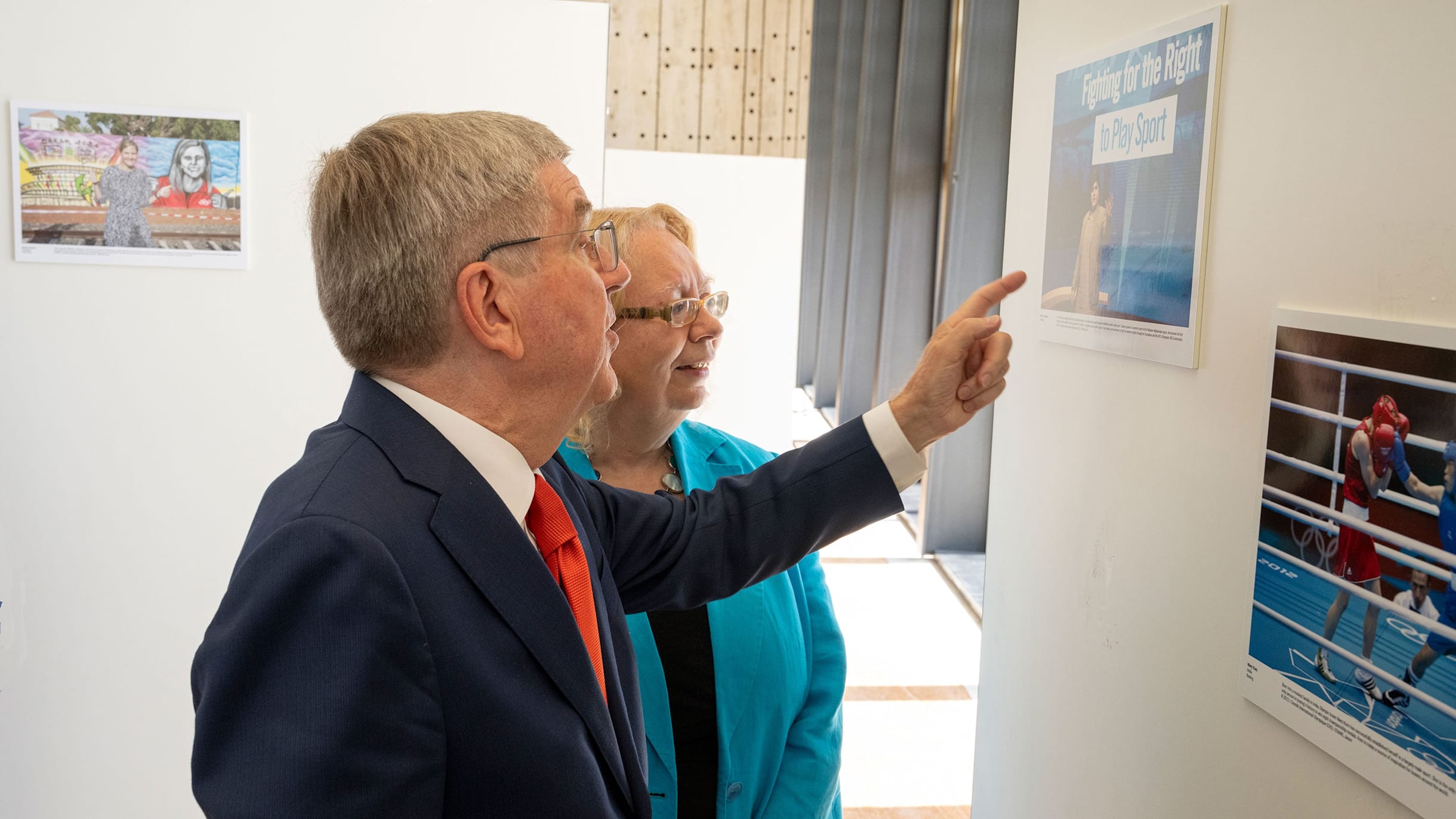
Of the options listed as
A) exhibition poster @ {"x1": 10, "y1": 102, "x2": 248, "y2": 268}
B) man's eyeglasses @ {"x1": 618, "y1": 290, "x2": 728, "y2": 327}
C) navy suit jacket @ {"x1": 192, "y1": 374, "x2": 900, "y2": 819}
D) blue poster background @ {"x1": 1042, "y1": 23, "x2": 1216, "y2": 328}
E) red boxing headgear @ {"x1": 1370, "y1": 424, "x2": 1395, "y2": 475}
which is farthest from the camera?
exhibition poster @ {"x1": 10, "y1": 102, "x2": 248, "y2": 268}

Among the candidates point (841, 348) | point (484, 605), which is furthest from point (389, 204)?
point (841, 348)

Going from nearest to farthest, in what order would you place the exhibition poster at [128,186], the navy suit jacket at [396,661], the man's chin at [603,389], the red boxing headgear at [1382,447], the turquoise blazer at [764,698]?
the navy suit jacket at [396,661]
the red boxing headgear at [1382,447]
the man's chin at [603,389]
the turquoise blazer at [764,698]
the exhibition poster at [128,186]

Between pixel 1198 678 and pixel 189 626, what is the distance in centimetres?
305

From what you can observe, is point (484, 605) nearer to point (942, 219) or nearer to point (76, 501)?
point (76, 501)

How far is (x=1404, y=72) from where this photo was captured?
127 centimetres

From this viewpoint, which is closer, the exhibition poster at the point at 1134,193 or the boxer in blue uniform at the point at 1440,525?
the boxer in blue uniform at the point at 1440,525

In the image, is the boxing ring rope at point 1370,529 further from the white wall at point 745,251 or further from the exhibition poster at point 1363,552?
the white wall at point 745,251

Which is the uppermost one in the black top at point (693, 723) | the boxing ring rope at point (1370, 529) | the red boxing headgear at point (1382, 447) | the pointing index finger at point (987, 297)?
the pointing index finger at point (987, 297)

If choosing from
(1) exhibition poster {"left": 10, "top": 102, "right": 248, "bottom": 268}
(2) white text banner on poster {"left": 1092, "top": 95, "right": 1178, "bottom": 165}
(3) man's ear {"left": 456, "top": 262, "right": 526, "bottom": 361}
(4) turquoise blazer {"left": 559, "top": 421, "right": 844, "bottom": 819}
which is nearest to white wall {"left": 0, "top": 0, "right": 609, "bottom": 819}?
(1) exhibition poster {"left": 10, "top": 102, "right": 248, "bottom": 268}

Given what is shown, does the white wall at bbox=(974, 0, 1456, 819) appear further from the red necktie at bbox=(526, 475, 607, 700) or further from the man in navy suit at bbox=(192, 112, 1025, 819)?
the red necktie at bbox=(526, 475, 607, 700)

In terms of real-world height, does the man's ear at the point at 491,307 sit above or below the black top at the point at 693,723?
above

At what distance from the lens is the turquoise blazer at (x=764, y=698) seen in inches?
76.2

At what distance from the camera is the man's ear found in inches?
49.8

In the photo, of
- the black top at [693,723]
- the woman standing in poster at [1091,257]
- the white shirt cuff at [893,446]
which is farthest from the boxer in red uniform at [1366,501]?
the black top at [693,723]
